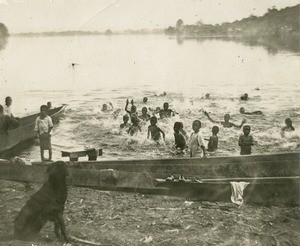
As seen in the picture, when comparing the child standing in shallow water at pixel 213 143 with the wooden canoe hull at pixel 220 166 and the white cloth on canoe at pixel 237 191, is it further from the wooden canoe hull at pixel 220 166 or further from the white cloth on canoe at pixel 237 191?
the white cloth on canoe at pixel 237 191

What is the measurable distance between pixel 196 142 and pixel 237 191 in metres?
1.37

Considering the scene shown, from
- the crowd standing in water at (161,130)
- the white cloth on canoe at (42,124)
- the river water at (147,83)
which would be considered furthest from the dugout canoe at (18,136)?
the white cloth on canoe at (42,124)

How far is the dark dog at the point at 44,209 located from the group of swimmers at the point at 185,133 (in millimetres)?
2730

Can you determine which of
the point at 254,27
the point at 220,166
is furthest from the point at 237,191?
the point at 254,27

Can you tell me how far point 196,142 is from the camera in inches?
245

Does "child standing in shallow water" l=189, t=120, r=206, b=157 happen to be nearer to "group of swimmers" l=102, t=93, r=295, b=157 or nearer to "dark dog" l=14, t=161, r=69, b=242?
"group of swimmers" l=102, t=93, r=295, b=157

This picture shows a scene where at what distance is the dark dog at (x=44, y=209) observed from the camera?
155 inches

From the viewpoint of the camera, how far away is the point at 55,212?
3.99 metres

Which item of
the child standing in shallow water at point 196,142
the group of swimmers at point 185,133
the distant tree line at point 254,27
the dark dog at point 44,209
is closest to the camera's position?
the dark dog at point 44,209

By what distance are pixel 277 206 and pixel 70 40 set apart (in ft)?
16.3

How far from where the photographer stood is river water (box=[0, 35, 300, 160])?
759 centimetres

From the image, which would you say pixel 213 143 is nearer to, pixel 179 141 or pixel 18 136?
pixel 179 141

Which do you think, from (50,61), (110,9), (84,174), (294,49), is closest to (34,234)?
(84,174)

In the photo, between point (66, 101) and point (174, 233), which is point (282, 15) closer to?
point (174, 233)
